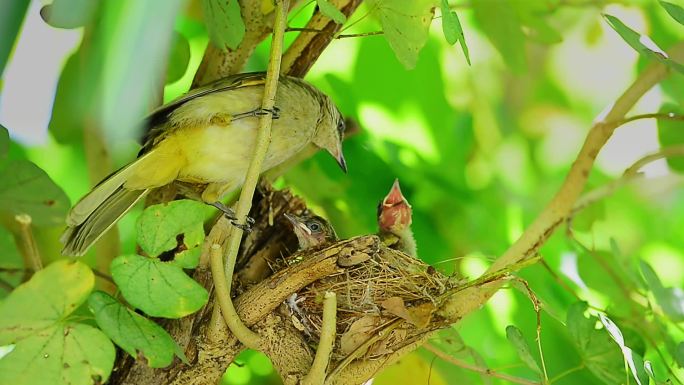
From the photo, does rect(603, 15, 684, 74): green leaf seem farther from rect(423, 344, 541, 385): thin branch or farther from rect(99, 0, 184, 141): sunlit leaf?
rect(99, 0, 184, 141): sunlit leaf

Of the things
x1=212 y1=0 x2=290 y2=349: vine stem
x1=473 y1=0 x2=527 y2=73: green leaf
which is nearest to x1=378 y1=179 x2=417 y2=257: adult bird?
x1=473 y1=0 x2=527 y2=73: green leaf

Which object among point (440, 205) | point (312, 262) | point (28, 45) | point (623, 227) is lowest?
point (623, 227)

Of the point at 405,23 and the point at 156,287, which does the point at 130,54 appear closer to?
the point at 156,287

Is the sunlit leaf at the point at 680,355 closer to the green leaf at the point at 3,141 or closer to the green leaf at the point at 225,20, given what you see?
the green leaf at the point at 225,20

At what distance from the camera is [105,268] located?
2549mm

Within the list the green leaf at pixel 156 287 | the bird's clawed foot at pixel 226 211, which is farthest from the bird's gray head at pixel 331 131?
the green leaf at pixel 156 287

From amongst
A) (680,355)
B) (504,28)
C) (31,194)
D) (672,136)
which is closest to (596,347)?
(680,355)

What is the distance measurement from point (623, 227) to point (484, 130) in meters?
0.77

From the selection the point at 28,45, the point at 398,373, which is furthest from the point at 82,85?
the point at 398,373

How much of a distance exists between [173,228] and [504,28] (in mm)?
1217

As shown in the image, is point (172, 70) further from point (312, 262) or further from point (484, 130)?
point (484, 130)

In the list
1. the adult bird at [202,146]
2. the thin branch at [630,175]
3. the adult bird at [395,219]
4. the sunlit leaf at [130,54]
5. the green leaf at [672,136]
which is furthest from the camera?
the adult bird at [395,219]

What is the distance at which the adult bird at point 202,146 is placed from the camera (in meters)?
2.19

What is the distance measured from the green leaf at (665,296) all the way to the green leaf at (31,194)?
4.75 ft
